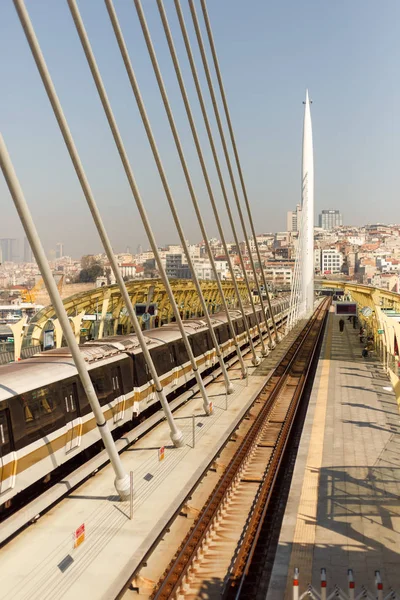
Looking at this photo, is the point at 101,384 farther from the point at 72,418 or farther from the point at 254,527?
the point at 254,527

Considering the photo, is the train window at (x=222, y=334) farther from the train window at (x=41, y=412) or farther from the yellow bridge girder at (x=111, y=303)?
the train window at (x=41, y=412)

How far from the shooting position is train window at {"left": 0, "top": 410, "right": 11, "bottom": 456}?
8.92m

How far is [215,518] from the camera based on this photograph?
10.5 meters

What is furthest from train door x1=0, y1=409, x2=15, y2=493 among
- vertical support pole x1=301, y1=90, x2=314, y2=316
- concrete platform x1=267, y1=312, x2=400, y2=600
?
vertical support pole x1=301, y1=90, x2=314, y2=316

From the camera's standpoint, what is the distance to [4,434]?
9008 millimetres

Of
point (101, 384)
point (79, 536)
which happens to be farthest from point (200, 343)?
point (79, 536)

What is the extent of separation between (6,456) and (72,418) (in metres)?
2.31

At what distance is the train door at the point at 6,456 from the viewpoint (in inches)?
348

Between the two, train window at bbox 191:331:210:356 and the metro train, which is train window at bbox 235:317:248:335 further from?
the metro train

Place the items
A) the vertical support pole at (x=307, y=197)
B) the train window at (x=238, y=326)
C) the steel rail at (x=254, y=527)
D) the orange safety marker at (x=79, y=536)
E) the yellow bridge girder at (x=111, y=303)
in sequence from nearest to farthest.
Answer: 1. the steel rail at (x=254, y=527)
2. the orange safety marker at (x=79, y=536)
3. the yellow bridge girder at (x=111, y=303)
4. the train window at (x=238, y=326)
5. the vertical support pole at (x=307, y=197)

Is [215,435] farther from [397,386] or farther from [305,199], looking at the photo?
[305,199]

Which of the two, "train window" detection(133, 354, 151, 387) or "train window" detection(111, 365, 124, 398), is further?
"train window" detection(133, 354, 151, 387)

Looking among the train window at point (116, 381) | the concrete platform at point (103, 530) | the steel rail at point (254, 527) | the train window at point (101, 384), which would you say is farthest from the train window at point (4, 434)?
the train window at point (116, 381)

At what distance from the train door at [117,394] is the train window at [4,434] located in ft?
14.3
